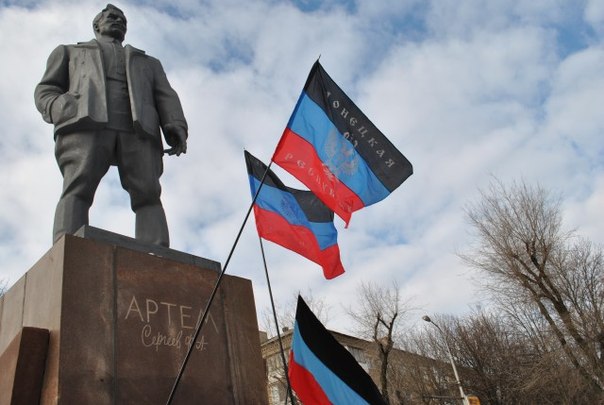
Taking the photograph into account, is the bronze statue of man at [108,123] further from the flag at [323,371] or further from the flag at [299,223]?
the flag at [299,223]

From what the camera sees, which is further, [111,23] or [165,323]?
[111,23]

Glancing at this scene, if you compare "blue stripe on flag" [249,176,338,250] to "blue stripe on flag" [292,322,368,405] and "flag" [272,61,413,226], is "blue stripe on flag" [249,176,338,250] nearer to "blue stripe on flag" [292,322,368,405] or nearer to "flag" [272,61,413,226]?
"flag" [272,61,413,226]

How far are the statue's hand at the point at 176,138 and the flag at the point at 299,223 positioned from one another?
1.39 meters

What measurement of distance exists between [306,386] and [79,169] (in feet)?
8.50

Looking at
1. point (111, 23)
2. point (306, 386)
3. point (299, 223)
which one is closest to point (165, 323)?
point (306, 386)

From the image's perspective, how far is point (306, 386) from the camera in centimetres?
465

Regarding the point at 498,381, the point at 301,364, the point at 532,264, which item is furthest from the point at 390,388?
the point at 301,364

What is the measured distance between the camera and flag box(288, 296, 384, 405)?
4.52 meters

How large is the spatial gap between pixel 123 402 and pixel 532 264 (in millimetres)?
19123

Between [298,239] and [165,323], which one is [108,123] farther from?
[298,239]

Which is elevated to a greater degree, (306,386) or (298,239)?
(298,239)

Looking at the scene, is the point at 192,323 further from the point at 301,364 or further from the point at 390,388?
the point at 390,388

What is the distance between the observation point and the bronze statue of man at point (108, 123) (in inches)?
186

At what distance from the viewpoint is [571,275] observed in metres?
19.5
